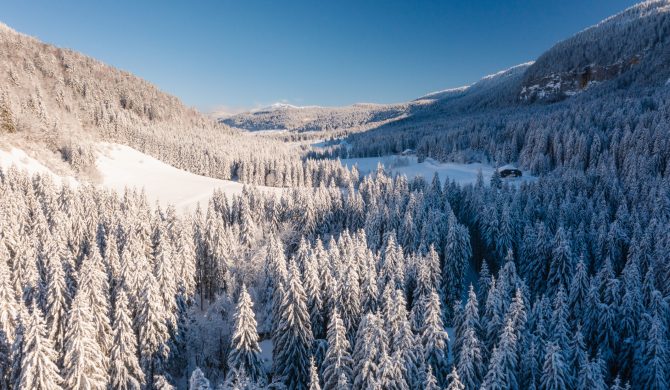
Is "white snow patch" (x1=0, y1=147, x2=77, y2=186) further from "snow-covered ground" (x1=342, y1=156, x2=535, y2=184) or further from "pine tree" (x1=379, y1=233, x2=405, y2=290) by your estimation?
"snow-covered ground" (x1=342, y1=156, x2=535, y2=184)

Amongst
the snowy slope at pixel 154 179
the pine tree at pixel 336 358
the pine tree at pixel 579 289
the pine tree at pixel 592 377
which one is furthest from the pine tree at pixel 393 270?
the snowy slope at pixel 154 179

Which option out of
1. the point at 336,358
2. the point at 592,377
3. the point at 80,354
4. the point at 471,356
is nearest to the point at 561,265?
the point at 592,377

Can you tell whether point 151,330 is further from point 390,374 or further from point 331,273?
point 390,374

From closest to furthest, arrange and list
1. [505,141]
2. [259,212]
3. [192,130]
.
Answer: [259,212] < [505,141] < [192,130]

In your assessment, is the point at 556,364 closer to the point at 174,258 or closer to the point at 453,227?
the point at 453,227

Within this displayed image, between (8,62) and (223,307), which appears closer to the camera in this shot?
(223,307)

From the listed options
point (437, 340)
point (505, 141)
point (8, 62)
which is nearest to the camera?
point (437, 340)

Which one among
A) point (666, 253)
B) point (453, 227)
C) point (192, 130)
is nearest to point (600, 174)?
point (666, 253)
